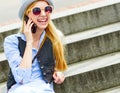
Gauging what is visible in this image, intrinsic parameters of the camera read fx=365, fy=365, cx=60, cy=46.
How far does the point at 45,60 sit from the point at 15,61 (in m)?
0.28

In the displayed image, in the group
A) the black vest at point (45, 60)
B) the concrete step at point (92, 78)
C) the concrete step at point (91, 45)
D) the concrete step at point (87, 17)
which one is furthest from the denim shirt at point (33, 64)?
the concrete step at point (87, 17)

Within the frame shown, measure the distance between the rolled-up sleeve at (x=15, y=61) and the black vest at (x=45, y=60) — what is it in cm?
5

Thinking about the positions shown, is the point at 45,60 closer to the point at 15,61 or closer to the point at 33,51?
the point at 33,51

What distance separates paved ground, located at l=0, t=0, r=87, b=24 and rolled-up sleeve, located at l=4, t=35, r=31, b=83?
11.6 feet

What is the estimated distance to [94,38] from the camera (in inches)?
187

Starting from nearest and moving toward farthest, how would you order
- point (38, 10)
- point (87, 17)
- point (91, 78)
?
point (38, 10)
point (91, 78)
point (87, 17)

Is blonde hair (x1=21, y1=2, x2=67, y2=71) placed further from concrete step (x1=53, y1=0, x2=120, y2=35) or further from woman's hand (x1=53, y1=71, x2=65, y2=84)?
concrete step (x1=53, y1=0, x2=120, y2=35)

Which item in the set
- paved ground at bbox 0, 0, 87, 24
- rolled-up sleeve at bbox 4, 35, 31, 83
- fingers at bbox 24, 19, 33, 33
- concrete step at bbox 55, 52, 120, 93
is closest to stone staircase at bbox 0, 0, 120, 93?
concrete step at bbox 55, 52, 120, 93

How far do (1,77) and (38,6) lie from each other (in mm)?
1628

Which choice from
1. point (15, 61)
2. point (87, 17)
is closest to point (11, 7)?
point (87, 17)

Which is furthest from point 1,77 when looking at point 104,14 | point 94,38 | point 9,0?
point 9,0

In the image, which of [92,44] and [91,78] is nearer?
[91,78]

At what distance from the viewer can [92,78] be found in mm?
4270

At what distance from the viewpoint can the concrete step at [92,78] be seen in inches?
165
